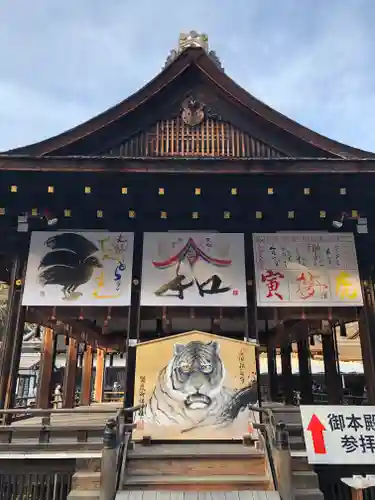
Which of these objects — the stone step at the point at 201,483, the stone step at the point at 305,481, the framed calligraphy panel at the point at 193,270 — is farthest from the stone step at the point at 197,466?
the framed calligraphy panel at the point at 193,270

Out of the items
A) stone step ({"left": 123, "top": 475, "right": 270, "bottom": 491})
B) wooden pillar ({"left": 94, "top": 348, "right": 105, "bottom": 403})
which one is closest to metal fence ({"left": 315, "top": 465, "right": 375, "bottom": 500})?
stone step ({"left": 123, "top": 475, "right": 270, "bottom": 491})

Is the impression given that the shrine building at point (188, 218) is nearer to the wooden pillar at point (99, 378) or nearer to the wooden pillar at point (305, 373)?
the wooden pillar at point (305, 373)

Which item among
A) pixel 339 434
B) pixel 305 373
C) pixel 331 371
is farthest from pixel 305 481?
pixel 305 373

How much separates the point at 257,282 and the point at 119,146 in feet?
13.7

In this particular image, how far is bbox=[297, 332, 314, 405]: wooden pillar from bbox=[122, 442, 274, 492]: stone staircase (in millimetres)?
7893

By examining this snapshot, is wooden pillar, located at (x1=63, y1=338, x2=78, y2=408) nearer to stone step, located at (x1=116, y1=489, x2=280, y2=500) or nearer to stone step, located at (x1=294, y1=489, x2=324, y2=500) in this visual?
stone step, located at (x1=116, y1=489, x2=280, y2=500)

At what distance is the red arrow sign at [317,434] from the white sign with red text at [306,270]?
2.44 meters

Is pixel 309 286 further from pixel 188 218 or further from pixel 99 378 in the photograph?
pixel 99 378

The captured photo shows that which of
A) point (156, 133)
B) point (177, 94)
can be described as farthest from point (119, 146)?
point (177, 94)

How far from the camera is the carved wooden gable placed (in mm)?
8578

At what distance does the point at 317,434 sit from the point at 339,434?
0.35 metres

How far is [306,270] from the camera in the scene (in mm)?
8227

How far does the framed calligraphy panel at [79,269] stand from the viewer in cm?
798

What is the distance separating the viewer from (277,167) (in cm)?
768
